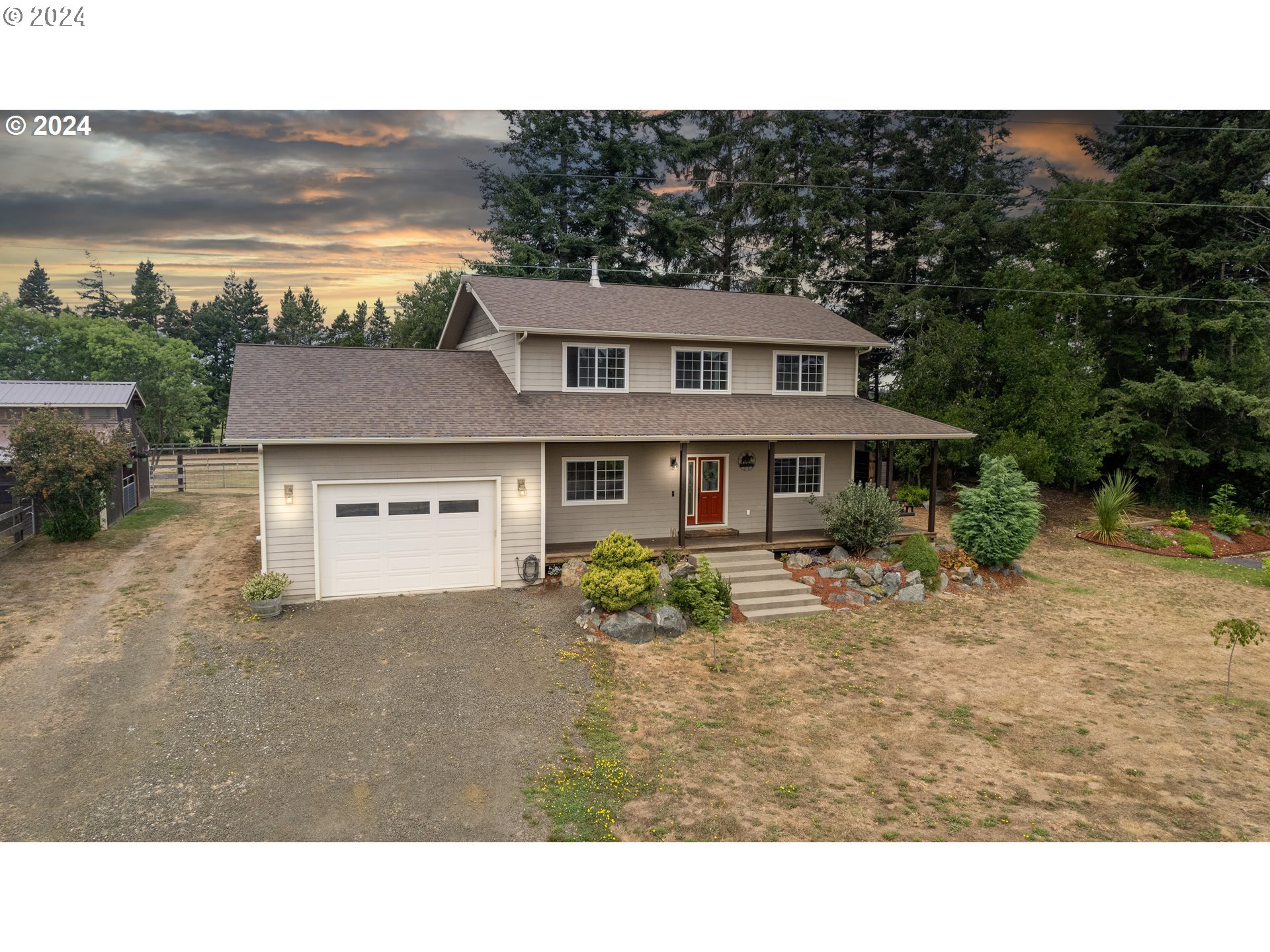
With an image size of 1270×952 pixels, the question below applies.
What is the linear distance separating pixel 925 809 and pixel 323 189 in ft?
109

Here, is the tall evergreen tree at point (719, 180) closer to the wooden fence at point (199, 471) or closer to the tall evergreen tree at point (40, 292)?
the wooden fence at point (199, 471)

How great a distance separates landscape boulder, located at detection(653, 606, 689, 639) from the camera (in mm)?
10961

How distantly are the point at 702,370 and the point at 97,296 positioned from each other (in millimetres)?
52243

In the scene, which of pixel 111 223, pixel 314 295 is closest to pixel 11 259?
pixel 111 223

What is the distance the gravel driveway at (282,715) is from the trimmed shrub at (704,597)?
6.28 ft

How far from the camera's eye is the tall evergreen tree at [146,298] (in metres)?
49.2

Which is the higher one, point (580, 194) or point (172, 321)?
point (580, 194)

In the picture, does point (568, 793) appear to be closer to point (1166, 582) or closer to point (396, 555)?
point (396, 555)

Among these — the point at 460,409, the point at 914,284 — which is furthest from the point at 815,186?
the point at 460,409

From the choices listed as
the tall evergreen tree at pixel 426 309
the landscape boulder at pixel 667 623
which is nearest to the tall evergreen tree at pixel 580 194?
the tall evergreen tree at pixel 426 309

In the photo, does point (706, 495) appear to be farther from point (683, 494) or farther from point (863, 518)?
point (863, 518)

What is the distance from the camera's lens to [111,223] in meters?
31.5

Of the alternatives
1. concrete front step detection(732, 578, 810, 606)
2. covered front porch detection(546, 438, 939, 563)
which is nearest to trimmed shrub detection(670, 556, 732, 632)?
concrete front step detection(732, 578, 810, 606)

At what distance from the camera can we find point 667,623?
11.0 meters
